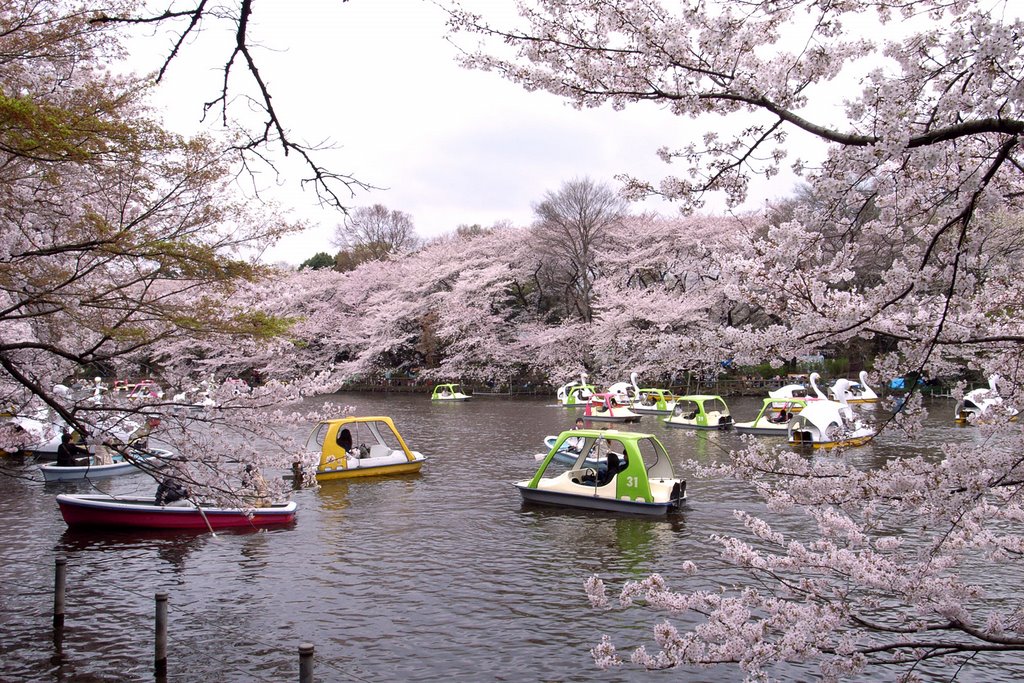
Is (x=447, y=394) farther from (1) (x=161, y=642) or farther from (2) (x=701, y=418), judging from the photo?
(1) (x=161, y=642)

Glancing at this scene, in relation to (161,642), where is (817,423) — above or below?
above

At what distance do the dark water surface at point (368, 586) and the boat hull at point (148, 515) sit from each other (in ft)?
0.76

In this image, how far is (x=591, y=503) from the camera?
13906 mm

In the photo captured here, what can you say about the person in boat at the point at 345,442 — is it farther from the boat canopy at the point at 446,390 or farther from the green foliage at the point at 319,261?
the green foliage at the point at 319,261

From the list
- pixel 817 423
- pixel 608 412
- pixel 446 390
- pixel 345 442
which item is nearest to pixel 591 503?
pixel 345 442

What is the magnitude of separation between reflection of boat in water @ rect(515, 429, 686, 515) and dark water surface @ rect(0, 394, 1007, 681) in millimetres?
304

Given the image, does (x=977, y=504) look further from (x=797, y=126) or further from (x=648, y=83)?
(x=648, y=83)

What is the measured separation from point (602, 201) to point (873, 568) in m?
42.5

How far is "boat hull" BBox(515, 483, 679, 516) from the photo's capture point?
13.2 m

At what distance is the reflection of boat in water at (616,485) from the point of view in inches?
528

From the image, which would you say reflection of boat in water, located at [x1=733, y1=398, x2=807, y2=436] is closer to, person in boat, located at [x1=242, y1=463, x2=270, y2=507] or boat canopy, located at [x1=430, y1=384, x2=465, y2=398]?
person in boat, located at [x1=242, y1=463, x2=270, y2=507]

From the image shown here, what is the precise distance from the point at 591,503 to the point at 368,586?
518 cm

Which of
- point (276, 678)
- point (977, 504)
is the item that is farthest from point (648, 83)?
point (276, 678)

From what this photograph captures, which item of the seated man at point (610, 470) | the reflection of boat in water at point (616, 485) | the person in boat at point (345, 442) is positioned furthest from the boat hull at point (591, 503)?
the person in boat at point (345, 442)
